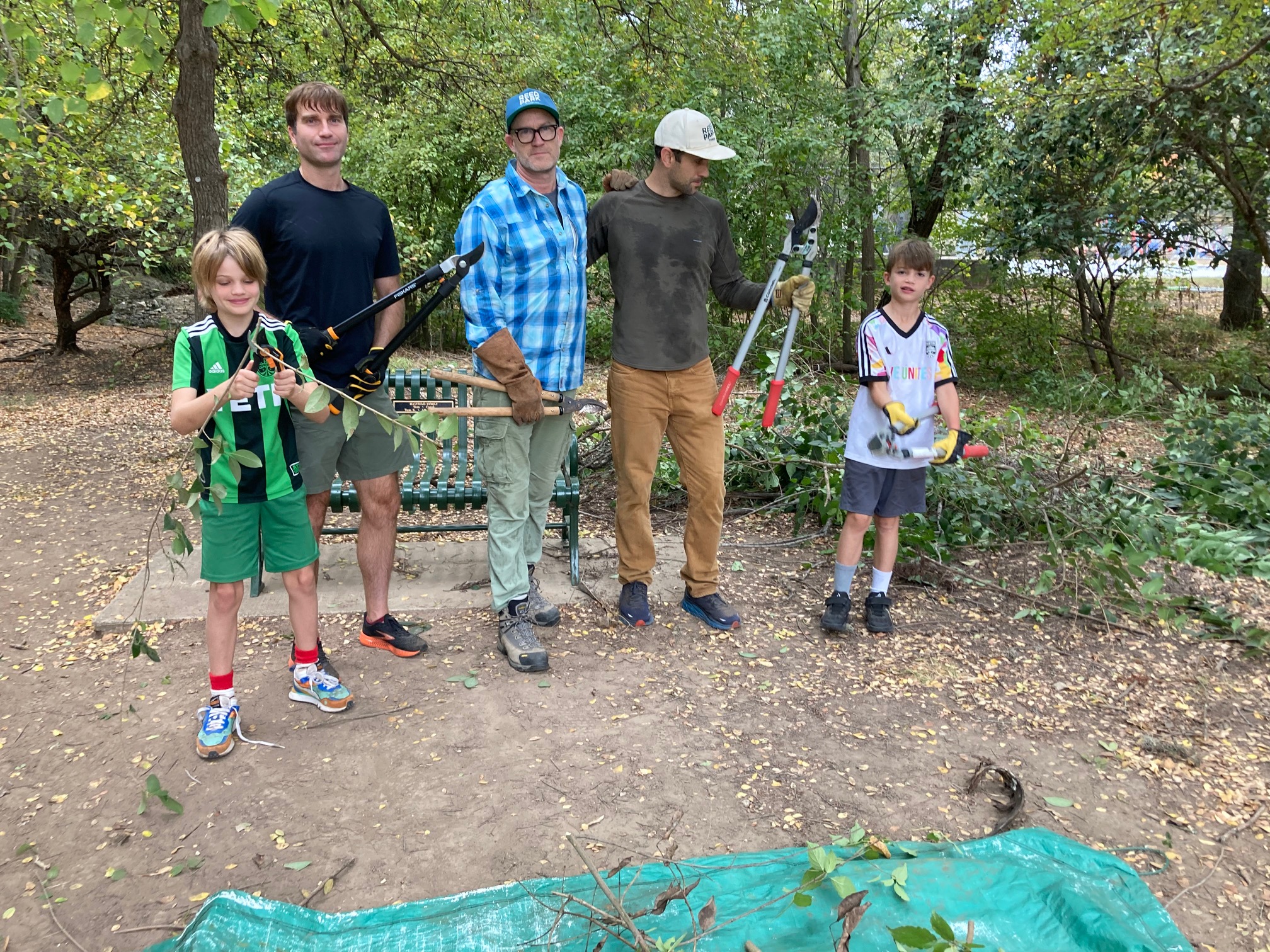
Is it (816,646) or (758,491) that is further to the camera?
(758,491)

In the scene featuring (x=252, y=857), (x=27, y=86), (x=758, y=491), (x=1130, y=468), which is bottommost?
(x=252, y=857)

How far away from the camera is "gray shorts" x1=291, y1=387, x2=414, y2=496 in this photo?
121 inches

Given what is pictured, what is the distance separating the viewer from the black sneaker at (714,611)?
3.75m

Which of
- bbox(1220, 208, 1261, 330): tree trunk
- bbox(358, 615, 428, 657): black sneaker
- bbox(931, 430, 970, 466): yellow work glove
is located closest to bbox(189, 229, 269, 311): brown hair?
bbox(358, 615, 428, 657): black sneaker

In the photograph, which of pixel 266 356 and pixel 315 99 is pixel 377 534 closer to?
pixel 266 356

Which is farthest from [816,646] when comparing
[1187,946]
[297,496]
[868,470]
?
[297,496]

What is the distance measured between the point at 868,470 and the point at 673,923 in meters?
2.07

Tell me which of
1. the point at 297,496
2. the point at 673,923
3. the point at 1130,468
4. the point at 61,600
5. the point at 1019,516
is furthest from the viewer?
the point at 1130,468

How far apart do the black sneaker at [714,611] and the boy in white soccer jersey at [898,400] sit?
19.5 inches

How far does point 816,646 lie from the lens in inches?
143

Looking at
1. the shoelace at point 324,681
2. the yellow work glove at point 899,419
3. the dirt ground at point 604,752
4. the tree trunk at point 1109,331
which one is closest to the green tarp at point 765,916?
the dirt ground at point 604,752

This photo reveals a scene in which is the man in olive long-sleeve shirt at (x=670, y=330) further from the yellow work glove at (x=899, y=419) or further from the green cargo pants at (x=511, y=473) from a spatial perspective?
the yellow work glove at (x=899, y=419)

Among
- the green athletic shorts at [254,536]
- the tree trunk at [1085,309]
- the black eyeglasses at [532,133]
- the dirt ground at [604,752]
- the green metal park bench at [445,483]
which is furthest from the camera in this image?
the tree trunk at [1085,309]

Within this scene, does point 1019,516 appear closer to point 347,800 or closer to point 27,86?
point 347,800
